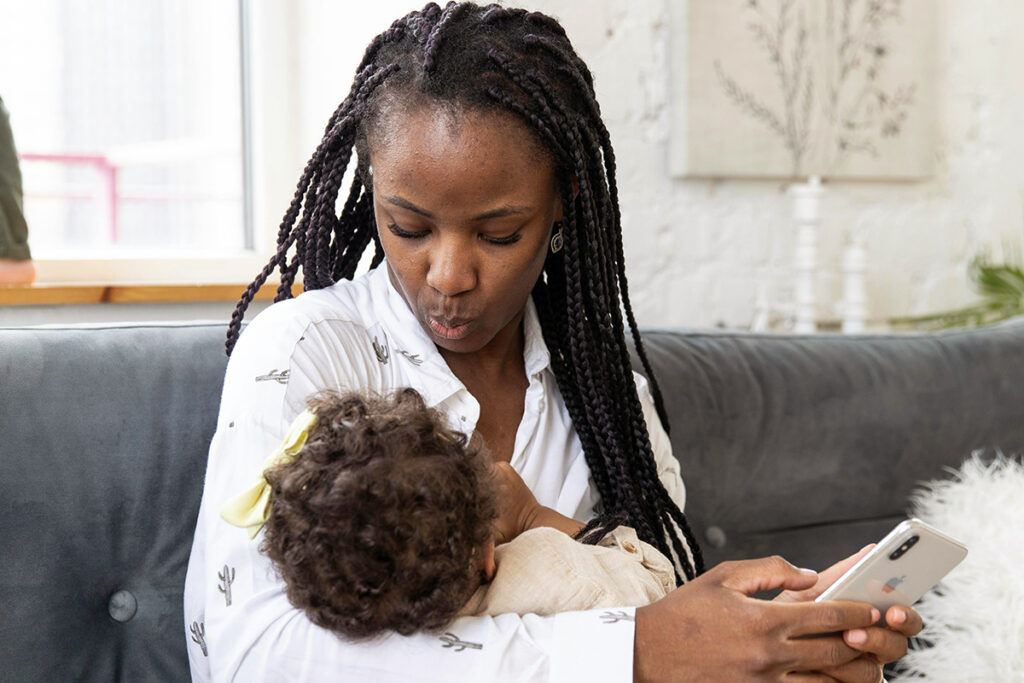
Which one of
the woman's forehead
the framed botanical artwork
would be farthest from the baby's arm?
the framed botanical artwork

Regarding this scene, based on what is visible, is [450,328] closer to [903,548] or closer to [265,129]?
[903,548]

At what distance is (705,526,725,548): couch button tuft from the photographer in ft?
5.79

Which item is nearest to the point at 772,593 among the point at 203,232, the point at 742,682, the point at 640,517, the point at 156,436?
the point at 640,517

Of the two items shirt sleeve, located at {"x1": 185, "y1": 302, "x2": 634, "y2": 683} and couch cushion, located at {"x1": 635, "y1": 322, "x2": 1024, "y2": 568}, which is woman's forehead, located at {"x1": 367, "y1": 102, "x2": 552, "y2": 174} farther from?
couch cushion, located at {"x1": 635, "y1": 322, "x2": 1024, "y2": 568}

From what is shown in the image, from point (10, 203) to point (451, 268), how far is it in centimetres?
122

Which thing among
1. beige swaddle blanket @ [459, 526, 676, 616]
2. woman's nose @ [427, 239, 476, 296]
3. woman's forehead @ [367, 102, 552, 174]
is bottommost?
beige swaddle blanket @ [459, 526, 676, 616]

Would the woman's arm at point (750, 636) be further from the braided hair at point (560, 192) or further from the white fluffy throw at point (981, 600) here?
the white fluffy throw at point (981, 600)

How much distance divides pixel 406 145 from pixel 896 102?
2328 millimetres

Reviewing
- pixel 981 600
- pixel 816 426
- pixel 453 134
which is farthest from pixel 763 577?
pixel 816 426

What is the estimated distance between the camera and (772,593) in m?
1.80

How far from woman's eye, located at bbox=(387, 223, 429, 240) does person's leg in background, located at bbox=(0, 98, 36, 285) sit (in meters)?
1.13

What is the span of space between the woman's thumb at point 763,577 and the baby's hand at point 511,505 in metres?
0.26

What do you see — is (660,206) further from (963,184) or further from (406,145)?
(406,145)

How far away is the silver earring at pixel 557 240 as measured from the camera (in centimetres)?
135
